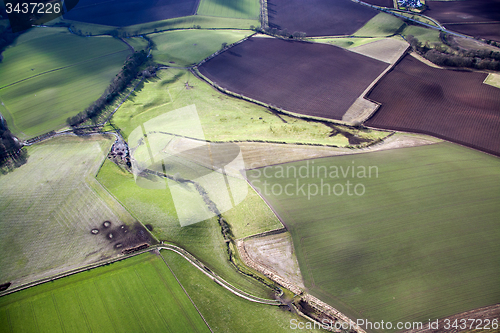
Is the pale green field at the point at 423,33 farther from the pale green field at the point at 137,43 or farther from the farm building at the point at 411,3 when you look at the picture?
the pale green field at the point at 137,43

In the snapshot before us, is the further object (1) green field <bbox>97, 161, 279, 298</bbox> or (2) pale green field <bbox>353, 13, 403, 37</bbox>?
(2) pale green field <bbox>353, 13, 403, 37</bbox>

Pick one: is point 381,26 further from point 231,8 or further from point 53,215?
point 53,215

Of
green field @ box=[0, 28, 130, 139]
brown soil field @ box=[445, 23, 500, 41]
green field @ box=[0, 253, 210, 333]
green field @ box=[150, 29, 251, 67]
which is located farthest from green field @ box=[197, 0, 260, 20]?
green field @ box=[0, 253, 210, 333]

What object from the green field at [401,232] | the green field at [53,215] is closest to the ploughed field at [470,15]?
the green field at [401,232]

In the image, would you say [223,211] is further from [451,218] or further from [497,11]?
[497,11]

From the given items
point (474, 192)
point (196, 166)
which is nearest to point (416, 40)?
point (474, 192)

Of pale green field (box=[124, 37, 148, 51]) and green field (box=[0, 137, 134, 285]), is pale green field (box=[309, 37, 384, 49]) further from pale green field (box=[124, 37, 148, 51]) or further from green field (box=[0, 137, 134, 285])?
green field (box=[0, 137, 134, 285])
